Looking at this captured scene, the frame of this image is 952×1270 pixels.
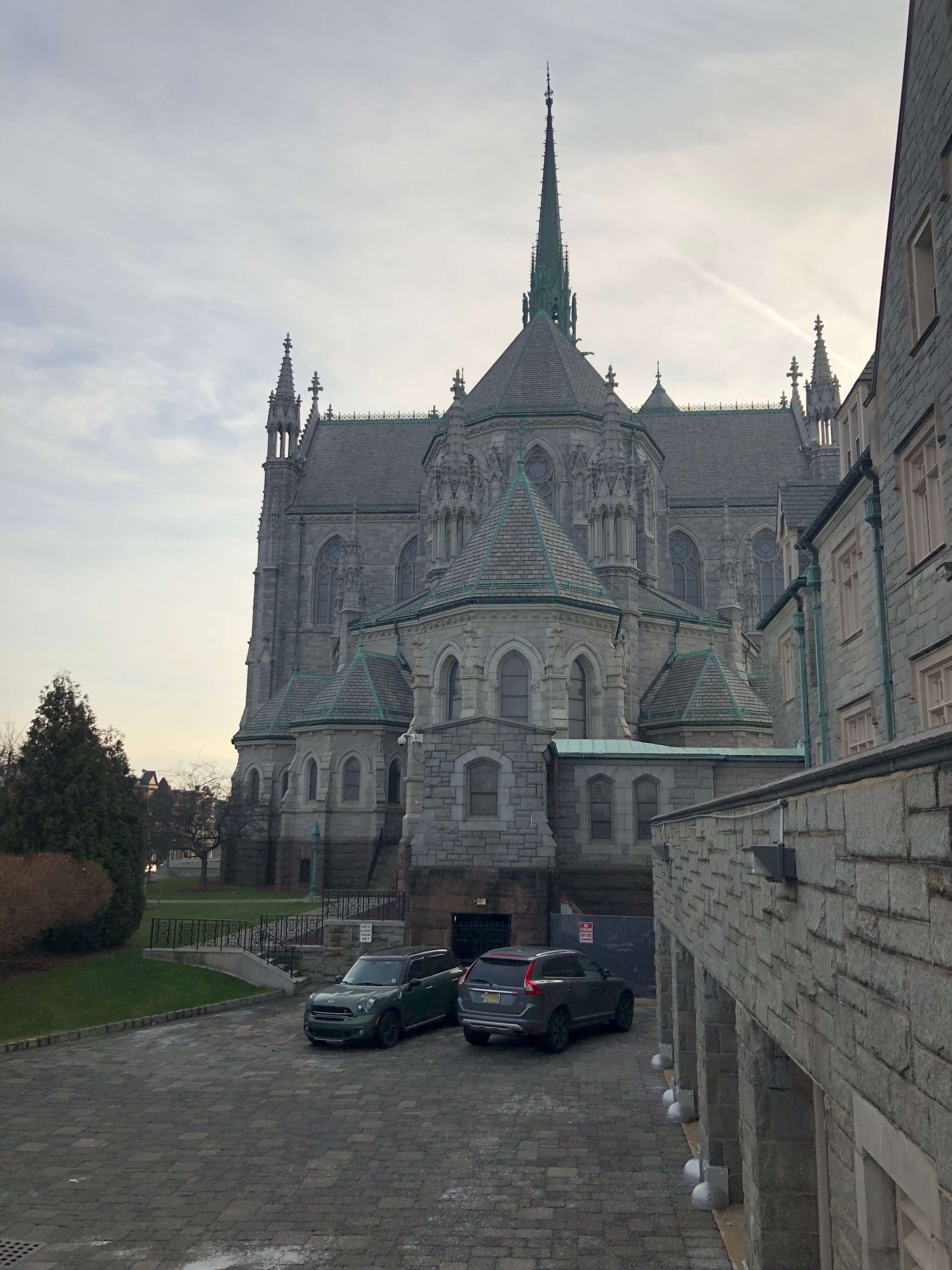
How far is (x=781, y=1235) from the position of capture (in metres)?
6.60

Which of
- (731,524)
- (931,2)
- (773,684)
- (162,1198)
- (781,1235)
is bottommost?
(162,1198)

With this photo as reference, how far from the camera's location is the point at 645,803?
25422 mm

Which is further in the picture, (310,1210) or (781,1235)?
(310,1210)

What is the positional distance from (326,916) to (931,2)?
22559mm

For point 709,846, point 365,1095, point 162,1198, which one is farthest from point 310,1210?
point 709,846

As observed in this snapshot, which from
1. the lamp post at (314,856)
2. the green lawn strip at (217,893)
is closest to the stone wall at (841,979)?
the lamp post at (314,856)

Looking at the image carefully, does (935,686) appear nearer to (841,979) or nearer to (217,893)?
(841,979)

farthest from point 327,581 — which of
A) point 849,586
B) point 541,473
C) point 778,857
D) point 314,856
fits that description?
point 778,857

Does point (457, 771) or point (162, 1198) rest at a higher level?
point (457, 771)

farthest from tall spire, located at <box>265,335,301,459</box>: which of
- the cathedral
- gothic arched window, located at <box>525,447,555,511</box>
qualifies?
gothic arched window, located at <box>525,447,555,511</box>

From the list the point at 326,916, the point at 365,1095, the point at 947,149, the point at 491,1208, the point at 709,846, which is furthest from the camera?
the point at 326,916

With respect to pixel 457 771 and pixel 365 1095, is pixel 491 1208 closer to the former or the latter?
pixel 365 1095

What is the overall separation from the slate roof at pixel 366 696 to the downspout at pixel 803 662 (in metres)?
20.0

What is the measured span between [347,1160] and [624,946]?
11.6 metres
